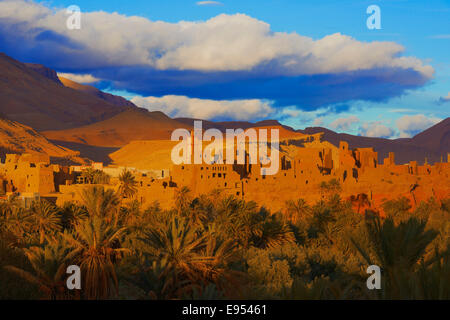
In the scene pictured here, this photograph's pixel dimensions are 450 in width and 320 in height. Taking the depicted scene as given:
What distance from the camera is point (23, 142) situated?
118375 millimetres

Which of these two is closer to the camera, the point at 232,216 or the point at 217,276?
the point at 217,276

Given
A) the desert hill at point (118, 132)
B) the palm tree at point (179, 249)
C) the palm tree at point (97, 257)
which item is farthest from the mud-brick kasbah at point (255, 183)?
the desert hill at point (118, 132)

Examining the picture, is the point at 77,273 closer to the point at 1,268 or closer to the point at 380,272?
the point at 1,268

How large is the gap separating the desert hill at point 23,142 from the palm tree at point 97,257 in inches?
3877

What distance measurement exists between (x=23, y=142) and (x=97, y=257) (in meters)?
112

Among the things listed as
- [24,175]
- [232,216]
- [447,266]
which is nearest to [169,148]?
[24,175]

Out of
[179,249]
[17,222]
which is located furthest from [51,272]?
[17,222]

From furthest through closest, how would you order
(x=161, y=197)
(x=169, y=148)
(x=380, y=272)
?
(x=169, y=148), (x=161, y=197), (x=380, y=272)

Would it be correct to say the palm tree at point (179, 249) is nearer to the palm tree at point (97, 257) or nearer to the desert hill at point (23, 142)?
the palm tree at point (97, 257)

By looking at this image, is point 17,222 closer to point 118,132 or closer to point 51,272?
point 51,272

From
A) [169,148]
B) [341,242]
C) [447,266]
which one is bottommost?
[341,242]
